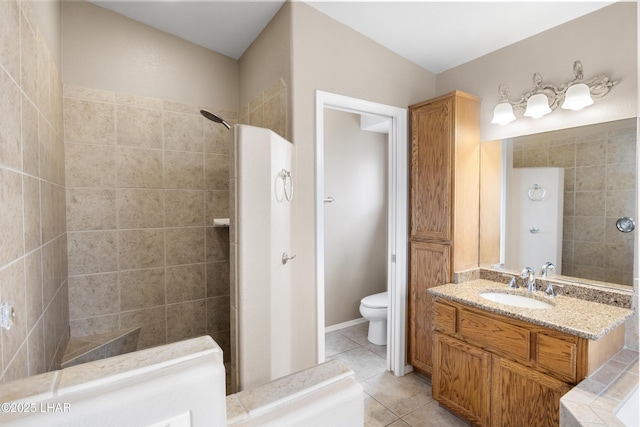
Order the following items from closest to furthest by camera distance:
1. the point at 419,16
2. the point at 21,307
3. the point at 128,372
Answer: the point at 128,372, the point at 21,307, the point at 419,16

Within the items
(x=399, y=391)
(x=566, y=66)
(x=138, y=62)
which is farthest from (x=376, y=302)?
(x=138, y=62)

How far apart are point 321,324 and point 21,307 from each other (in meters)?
1.46

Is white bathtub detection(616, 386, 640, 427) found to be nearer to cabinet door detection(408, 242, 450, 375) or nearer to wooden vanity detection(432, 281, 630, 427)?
wooden vanity detection(432, 281, 630, 427)

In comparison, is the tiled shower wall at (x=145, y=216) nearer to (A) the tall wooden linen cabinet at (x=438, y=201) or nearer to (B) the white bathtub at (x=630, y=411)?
(A) the tall wooden linen cabinet at (x=438, y=201)

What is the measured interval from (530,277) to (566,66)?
4.30 ft

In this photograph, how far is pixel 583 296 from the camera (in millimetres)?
1708

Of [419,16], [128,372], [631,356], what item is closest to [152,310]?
[128,372]

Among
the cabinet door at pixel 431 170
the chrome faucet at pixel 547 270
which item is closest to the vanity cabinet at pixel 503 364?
the chrome faucet at pixel 547 270

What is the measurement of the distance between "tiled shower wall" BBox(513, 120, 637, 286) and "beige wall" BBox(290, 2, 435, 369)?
139cm

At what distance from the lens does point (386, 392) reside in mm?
2180

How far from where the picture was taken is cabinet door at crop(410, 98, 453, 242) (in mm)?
2094

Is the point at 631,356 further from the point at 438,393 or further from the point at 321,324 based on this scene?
the point at 321,324

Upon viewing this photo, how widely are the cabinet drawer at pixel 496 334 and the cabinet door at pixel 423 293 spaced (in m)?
0.38

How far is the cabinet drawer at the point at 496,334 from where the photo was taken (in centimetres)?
151
